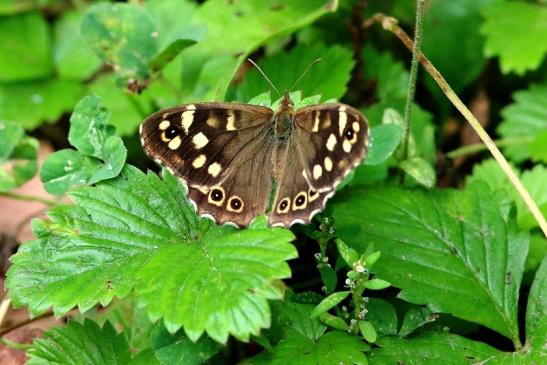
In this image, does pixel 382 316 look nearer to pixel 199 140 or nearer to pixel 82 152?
pixel 199 140

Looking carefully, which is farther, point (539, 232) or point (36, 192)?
point (36, 192)

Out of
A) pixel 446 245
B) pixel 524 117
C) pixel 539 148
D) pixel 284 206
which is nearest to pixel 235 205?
pixel 284 206

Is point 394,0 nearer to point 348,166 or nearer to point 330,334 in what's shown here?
point 348,166

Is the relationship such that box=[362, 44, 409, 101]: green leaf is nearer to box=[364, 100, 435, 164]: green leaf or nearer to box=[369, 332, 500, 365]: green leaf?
box=[364, 100, 435, 164]: green leaf

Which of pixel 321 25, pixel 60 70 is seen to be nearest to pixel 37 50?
pixel 60 70

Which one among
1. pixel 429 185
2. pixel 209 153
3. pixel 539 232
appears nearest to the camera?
pixel 209 153
